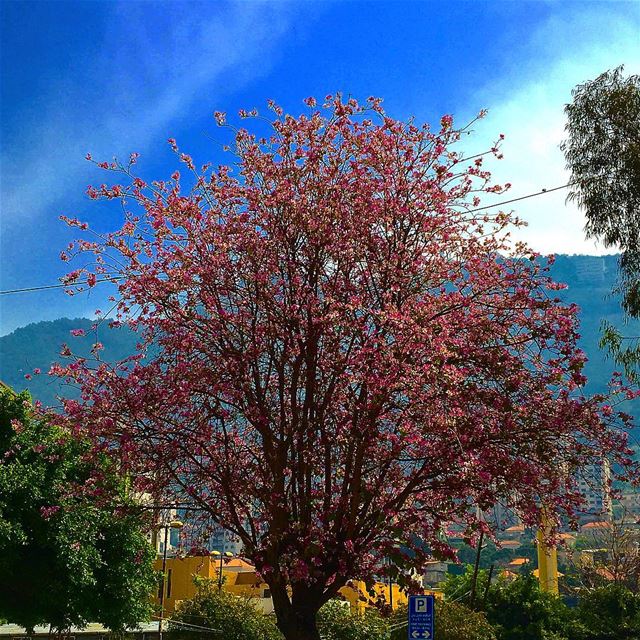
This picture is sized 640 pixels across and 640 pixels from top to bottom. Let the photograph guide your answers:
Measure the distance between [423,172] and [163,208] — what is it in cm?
330

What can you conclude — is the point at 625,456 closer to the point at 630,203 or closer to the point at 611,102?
the point at 630,203

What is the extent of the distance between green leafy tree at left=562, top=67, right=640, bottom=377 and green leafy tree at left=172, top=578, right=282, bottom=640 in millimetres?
23594

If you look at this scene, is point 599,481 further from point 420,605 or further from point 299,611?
point 299,611

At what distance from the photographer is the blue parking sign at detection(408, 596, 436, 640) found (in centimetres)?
1041

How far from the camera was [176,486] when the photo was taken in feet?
36.8

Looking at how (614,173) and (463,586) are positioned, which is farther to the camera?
(463,586)

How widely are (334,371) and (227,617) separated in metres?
28.5

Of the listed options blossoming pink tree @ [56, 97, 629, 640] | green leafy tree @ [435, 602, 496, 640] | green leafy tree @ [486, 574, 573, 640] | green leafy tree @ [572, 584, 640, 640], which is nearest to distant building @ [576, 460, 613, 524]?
blossoming pink tree @ [56, 97, 629, 640]

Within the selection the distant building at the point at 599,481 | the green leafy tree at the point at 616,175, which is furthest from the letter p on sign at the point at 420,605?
the green leafy tree at the point at 616,175

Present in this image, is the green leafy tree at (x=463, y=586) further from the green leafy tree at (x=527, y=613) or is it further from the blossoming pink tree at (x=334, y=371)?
the blossoming pink tree at (x=334, y=371)

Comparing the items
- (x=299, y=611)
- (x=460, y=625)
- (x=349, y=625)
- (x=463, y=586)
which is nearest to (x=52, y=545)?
(x=460, y=625)

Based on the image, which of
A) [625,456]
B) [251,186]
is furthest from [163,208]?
[625,456]

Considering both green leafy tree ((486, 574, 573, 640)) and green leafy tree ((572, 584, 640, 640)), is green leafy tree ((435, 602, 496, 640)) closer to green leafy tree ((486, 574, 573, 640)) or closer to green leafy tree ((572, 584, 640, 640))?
green leafy tree ((486, 574, 573, 640))

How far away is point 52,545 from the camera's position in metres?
22.3
